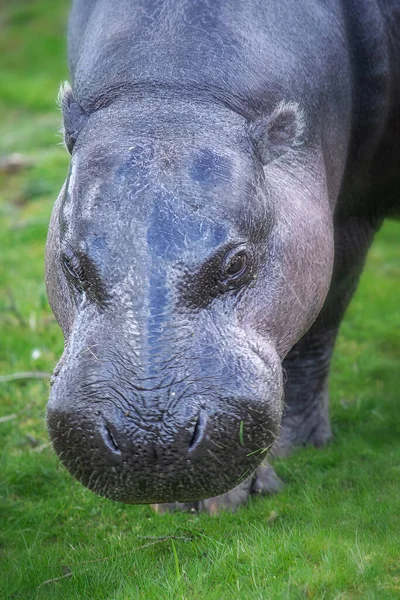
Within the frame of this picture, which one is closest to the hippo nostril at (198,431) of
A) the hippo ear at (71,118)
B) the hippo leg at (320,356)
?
the hippo ear at (71,118)

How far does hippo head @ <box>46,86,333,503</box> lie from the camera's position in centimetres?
335

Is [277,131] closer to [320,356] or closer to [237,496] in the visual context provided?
[237,496]

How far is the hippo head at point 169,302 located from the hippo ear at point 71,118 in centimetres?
15

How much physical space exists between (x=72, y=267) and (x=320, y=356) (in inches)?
96.9

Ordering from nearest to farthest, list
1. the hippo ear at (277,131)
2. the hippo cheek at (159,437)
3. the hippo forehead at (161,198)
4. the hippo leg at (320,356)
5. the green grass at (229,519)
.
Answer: the hippo cheek at (159,437) < the hippo forehead at (161,198) < the green grass at (229,519) < the hippo ear at (277,131) < the hippo leg at (320,356)

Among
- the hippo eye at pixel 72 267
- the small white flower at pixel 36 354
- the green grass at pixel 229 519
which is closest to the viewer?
the hippo eye at pixel 72 267

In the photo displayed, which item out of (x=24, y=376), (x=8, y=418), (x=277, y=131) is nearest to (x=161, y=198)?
(x=277, y=131)

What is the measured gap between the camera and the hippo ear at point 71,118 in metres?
4.14

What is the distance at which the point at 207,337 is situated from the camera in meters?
3.43

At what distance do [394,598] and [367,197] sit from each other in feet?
8.61

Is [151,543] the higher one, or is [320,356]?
[320,356]

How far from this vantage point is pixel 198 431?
11.0ft

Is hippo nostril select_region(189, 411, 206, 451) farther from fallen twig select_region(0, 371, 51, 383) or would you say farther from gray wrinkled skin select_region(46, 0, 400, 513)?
fallen twig select_region(0, 371, 51, 383)

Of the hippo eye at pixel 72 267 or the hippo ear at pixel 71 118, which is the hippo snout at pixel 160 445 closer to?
the hippo eye at pixel 72 267
